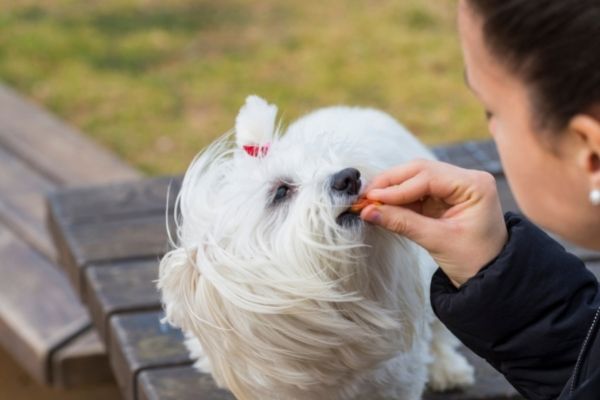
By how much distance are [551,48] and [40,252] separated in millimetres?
2233

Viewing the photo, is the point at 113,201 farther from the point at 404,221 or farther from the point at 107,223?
the point at 404,221

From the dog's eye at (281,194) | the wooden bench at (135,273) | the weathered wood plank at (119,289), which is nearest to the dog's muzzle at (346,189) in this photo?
the dog's eye at (281,194)

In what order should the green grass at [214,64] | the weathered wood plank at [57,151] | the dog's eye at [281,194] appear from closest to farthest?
the dog's eye at [281,194] < the weathered wood plank at [57,151] < the green grass at [214,64]

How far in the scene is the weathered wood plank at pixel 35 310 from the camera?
2.62 metres

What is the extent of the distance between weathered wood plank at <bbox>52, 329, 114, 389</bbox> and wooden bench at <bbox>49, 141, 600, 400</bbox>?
0.14 m

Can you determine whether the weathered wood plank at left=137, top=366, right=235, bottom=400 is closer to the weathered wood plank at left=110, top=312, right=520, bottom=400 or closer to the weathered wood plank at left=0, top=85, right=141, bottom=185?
the weathered wood plank at left=110, top=312, right=520, bottom=400

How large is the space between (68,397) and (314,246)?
1.66 metres

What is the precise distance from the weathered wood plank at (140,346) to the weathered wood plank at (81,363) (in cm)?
28

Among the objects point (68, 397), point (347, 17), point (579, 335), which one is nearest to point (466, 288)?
point (579, 335)

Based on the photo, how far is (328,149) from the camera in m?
1.71

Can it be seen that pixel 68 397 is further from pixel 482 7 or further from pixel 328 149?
pixel 482 7

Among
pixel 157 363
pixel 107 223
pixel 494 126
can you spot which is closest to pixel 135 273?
pixel 107 223

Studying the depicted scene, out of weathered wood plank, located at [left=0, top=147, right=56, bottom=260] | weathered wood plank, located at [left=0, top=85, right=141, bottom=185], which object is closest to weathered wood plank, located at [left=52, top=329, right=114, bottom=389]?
weathered wood plank, located at [left=0, top=147, right=56, bottom=260]

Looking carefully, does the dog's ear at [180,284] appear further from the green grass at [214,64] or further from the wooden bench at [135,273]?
the green grass at [214,64]
